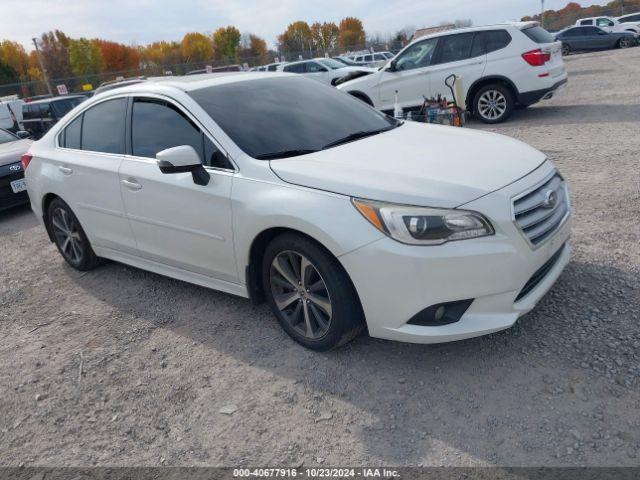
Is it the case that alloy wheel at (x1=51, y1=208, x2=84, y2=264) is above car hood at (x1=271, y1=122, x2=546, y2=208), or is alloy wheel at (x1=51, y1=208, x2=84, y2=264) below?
below

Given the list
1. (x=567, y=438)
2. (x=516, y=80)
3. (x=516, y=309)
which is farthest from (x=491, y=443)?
(x=516, y=80)

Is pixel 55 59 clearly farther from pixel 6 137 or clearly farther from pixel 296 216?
pixel 296 216

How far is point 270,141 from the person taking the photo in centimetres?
365

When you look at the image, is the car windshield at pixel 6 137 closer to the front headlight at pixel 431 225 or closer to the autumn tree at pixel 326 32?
the front headlight at pixel 431 225

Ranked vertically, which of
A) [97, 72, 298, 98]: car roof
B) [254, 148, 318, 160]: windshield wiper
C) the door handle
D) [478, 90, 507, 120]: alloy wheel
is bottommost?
[478, 90, 507, 120]: alloy wheel

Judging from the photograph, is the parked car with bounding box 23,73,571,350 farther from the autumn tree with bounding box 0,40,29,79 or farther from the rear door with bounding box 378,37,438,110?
the autumn tree with bounding box 0,40,29,79

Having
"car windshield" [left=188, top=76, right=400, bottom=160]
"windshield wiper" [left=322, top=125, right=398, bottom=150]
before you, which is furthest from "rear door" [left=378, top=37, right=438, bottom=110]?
"windshield wiper" [left=322, top=125, right=398, bottom=150]

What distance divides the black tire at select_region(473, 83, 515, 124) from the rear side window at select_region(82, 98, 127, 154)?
7.93 m

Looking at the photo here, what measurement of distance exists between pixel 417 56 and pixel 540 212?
891 cm

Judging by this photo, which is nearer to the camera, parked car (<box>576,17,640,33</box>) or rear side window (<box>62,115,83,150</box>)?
rear side window (<box>62,115,83,150</box>)

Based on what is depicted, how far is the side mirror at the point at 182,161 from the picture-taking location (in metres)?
3.42

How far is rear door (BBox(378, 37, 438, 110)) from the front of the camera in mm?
11062

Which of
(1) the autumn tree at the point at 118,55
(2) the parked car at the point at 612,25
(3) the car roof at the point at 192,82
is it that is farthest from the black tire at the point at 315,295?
(1) the autumn tree at the point at 118,55

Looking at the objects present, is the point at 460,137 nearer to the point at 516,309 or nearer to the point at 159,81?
the point at 516,309
